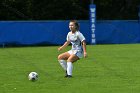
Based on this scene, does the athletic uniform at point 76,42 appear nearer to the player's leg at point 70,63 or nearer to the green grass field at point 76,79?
the player's leg at point 70,63

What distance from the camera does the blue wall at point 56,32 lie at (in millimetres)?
34625

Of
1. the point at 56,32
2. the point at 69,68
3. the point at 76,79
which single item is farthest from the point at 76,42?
the point at 56,32

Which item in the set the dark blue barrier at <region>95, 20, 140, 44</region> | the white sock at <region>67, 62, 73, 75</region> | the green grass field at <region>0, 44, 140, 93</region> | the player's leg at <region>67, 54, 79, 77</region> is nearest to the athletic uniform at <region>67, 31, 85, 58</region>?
the player's leg at <region>67, 54, 79, 77</region>

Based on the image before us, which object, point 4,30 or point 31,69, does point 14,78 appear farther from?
point 4,30

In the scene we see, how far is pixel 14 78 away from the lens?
47.3 ft

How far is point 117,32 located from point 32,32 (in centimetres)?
655

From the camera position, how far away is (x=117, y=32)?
123 ft

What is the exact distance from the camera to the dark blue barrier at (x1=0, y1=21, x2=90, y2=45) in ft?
113

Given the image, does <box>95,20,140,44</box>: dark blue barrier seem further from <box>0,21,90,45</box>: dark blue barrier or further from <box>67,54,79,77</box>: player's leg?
<box>67,54,79,77</box>: player's leg

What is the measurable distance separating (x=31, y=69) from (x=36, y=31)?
17.9 meters
